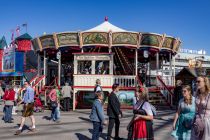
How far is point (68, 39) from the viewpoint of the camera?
813 inches

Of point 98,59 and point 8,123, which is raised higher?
Result: point 98,59

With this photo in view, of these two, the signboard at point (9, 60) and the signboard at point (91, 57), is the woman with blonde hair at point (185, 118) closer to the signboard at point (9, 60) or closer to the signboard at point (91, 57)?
the signboard at point (91, 57)

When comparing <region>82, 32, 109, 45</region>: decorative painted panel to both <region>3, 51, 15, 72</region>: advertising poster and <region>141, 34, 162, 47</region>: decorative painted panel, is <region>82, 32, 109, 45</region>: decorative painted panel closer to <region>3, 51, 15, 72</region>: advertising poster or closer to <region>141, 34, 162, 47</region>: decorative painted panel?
<region>141, 34, 162, 47</region>: decorative painted panel

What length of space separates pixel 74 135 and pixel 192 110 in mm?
4685

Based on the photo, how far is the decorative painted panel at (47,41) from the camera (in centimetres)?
2105

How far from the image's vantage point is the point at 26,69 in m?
39.8

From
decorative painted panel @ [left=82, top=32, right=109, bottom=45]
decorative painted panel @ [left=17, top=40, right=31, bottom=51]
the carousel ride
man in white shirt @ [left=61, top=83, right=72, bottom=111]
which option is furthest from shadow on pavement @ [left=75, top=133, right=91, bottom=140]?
decorative painted panel @ [left=17, top=40, right=31, bottom=51]

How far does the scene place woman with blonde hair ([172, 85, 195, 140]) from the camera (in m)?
5.77

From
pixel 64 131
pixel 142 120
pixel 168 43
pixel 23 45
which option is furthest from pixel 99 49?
pixel 23 45

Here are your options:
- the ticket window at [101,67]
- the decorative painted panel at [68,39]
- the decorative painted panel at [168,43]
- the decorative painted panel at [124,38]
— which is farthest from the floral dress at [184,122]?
the decorative painted panel at [168,43]

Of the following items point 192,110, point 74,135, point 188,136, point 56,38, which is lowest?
point 74,135

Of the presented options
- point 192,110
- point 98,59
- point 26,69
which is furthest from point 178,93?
point 26,69

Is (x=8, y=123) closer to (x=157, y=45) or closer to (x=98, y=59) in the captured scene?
(x=98, y=59)

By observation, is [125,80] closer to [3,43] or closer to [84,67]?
[84,67]
